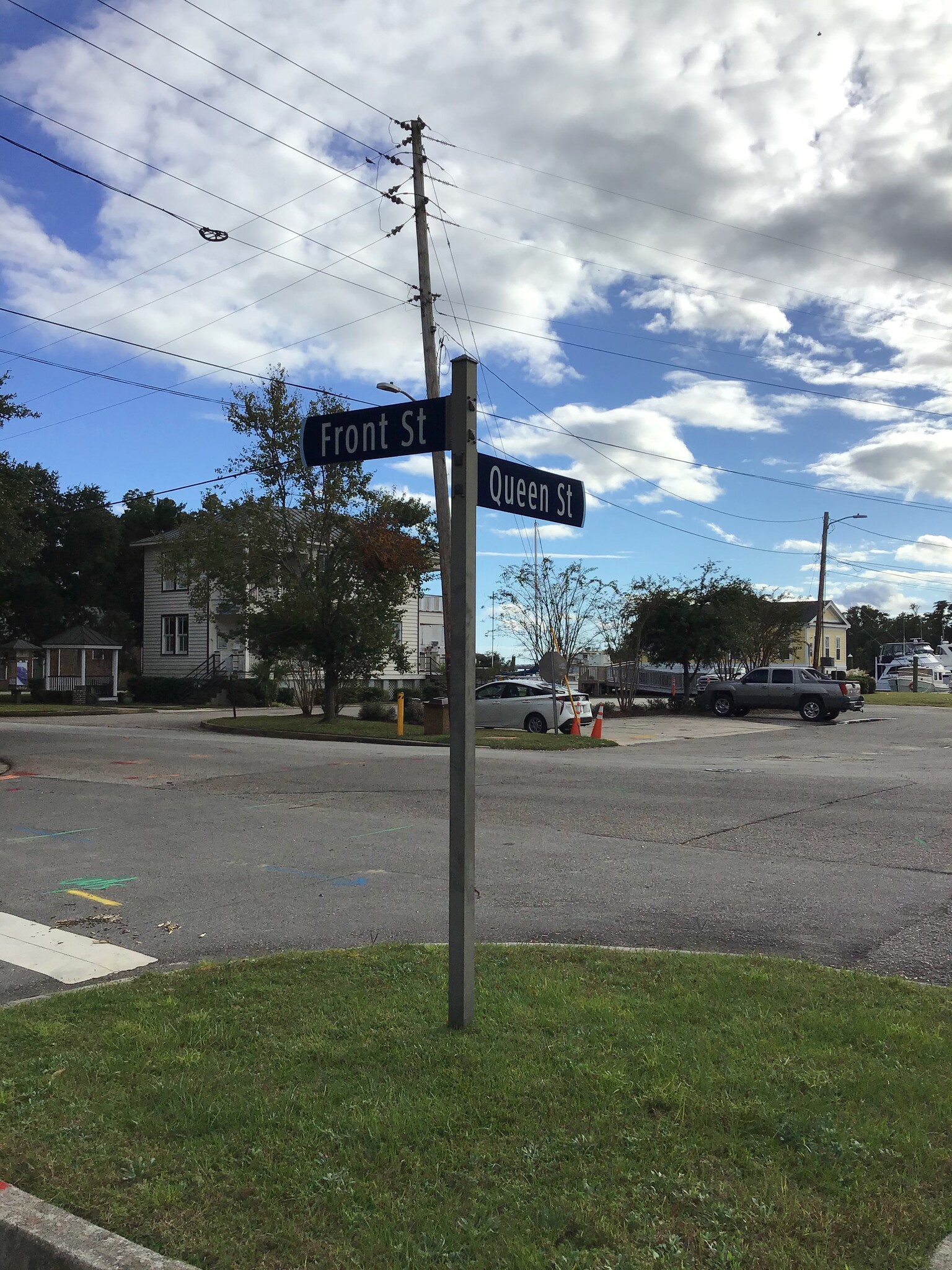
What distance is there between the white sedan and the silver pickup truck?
878 centimetres

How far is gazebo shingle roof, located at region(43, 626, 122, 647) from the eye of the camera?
45938 millimetres

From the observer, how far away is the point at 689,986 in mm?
4980

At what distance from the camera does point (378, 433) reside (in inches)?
170

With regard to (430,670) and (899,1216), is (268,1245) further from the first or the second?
(430,670)

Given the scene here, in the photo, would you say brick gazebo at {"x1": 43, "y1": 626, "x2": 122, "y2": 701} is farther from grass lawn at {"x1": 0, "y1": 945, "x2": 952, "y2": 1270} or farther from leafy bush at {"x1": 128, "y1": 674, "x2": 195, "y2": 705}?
grass lawn at {"x1": 0, "y1": 945, "x2": 952, "y2": 1270}

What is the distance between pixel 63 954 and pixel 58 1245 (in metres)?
3.63

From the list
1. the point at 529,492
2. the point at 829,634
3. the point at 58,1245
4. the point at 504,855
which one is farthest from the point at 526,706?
the point at 829,634

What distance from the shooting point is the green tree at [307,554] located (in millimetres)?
27750

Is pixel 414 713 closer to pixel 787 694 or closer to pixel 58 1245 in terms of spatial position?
pixel 787 694

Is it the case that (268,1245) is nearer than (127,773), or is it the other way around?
(268,1245)

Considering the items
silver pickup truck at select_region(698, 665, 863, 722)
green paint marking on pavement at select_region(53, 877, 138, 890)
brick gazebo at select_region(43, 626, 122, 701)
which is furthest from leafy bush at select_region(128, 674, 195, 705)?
green paint marking on pavement at select_region(53, 877, 138, 890)

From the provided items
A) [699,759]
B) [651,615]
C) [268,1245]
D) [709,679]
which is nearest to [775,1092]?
[268,1245]

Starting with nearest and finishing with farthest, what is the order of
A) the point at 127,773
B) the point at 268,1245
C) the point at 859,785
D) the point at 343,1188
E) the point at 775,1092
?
the point at 268,1245 < the point at 343,1188 < the point at 775,1092 < the point at 859,785 < the point at 127,773

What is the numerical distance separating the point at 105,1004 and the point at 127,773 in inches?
446
